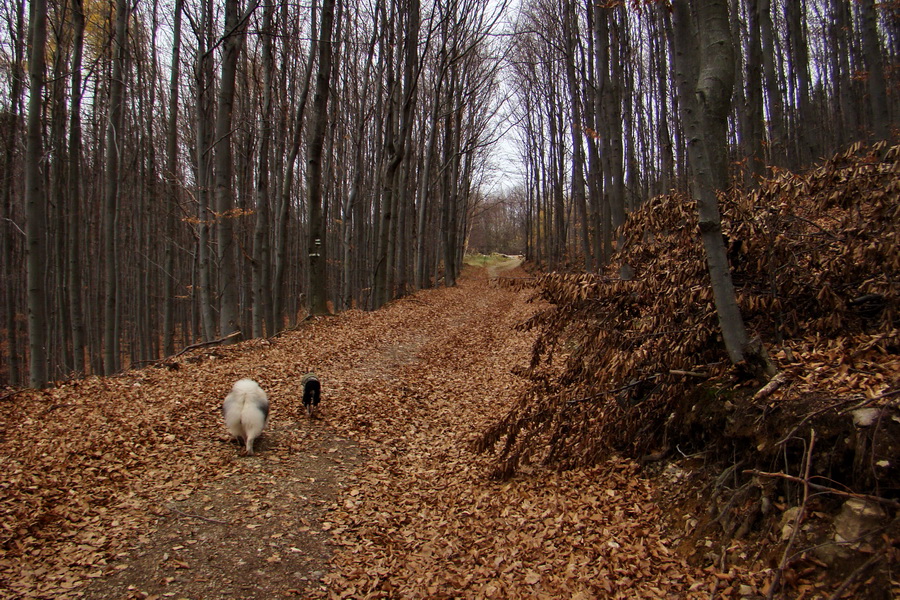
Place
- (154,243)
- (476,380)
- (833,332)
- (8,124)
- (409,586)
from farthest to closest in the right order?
(154,243), (8,124), (476,380), (833,332), (409,586)

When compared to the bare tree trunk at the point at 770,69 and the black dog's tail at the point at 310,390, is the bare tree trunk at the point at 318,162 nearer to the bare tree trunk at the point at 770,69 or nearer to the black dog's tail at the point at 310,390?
the black dog's tail at the point at 310,390

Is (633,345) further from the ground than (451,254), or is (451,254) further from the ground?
(451,254)

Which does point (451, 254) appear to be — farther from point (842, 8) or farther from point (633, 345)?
point (633, 345)

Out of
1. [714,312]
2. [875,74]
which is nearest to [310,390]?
[714,312]

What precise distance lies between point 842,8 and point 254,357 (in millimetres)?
25707

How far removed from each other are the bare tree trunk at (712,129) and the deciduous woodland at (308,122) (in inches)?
0.7

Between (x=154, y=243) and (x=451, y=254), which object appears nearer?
(x=154, y=243)

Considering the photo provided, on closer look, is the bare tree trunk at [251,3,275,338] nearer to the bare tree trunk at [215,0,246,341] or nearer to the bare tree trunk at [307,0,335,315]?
the bare tree trunk at [307,0,335,315]

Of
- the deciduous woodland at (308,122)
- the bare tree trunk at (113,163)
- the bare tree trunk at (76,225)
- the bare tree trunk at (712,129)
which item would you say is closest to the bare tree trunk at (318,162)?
the deciduous woodland at (308,122)

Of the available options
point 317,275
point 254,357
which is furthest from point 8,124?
point 254,357

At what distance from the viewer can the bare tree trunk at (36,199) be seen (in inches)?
328

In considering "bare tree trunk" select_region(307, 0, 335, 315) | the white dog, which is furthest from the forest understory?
"bare tree trunk" select_region(307, 0, 335, 315)

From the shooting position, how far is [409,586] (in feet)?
12.6

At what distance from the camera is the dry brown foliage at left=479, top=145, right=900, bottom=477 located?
12.5 ft
